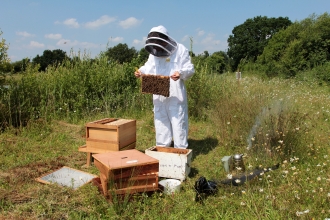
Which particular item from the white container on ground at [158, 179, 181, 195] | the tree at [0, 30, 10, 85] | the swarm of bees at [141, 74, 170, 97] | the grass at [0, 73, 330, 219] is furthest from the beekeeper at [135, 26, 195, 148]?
the tree at [0, 30, 10, 85]

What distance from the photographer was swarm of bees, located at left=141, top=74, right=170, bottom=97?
415cm

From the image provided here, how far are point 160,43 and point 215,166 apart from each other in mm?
2018

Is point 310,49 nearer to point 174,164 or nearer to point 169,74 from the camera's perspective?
point 169,74

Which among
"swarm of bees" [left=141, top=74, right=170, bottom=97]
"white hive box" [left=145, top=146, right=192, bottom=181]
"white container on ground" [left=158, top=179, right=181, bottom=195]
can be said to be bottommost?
"white container on ground" [left=158, top=179, right=181, bottom=195]

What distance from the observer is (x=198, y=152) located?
514 cm

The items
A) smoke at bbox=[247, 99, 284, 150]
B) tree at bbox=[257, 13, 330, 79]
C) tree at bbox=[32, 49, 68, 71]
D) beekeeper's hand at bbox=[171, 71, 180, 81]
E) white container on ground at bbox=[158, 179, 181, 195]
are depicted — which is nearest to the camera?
white container on ground at bbox=[158, 179, 181, 195]

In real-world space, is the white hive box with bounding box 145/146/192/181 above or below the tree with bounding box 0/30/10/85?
below

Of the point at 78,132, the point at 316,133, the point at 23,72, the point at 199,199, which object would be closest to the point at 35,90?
the point at 23,72

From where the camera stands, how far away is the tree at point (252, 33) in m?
49.1

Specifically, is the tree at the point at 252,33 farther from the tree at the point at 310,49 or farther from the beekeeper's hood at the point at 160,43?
the beekeeper's hood at the point at 160,43

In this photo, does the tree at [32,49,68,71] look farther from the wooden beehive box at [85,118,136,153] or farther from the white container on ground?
the white container on ground

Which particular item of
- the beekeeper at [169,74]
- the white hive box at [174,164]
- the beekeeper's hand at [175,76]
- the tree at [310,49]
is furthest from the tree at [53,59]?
the tree at [310,49]

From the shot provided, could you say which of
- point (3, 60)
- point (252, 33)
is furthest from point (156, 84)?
point (252, 33)

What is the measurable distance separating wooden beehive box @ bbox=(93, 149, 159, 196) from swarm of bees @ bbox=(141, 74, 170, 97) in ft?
3.99
